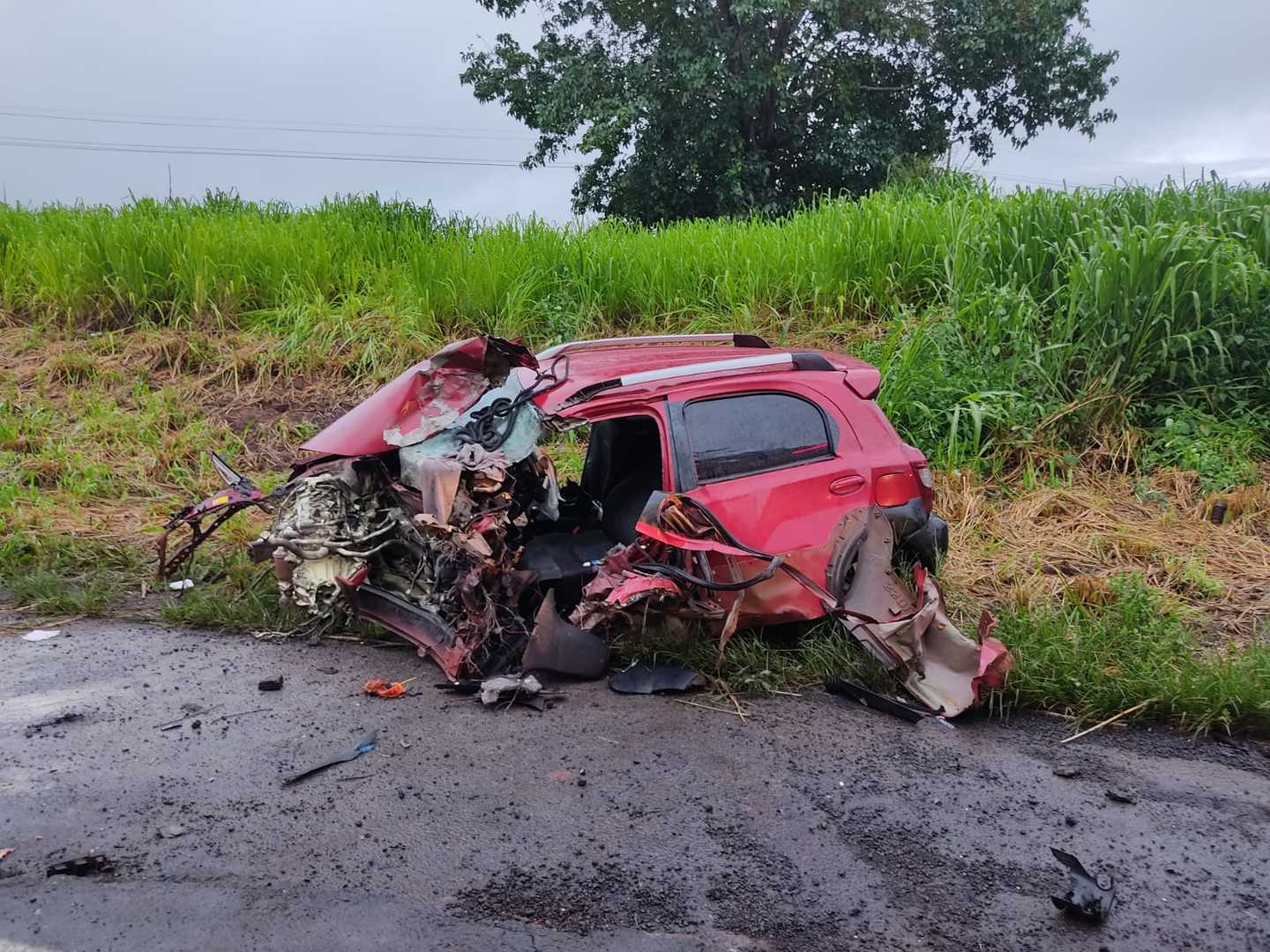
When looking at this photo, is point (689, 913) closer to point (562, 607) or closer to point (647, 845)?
point (647, 845)

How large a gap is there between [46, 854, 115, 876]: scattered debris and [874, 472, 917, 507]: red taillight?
338 cm

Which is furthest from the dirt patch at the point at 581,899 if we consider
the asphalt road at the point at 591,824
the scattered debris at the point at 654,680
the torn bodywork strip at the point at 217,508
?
the torn bodywork strip at the point at 217,508

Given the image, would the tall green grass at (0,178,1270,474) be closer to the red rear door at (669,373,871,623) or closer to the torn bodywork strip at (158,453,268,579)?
the red rear door at (669,373,871,623)

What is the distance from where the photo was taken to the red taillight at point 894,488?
4.63 meters

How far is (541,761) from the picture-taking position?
146 inches

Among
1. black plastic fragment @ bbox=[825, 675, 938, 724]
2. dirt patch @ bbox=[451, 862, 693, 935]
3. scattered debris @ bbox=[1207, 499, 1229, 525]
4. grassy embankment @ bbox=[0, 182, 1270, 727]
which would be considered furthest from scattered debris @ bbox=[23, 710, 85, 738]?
scattered debris @ bbox=[1207, 499, 1229, 525]

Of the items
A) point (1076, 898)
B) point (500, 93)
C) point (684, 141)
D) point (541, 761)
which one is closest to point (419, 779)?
point (541, 761)

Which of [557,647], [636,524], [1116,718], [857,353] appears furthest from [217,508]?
[857,353]

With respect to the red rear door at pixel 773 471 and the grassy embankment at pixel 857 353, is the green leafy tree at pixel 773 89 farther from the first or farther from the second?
the red rear door at pixel 773 471

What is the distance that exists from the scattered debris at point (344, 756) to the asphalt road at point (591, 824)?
0.04 meters

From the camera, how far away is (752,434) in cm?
459

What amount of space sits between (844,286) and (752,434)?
470 centimetres

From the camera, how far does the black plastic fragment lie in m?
4.15

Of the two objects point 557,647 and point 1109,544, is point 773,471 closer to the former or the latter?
point 557,647
